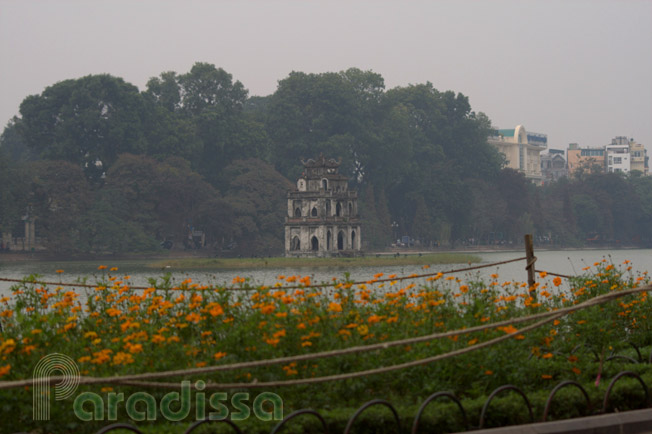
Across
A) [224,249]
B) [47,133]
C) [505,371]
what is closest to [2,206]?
[47,133]

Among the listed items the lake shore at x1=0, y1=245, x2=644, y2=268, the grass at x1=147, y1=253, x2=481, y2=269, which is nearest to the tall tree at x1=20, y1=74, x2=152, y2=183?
the lake shore at x1=0, y1=245, x2=644, y2=268

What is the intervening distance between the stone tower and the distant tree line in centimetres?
646

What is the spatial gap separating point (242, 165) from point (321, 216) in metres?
15.1

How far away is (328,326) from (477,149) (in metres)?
109

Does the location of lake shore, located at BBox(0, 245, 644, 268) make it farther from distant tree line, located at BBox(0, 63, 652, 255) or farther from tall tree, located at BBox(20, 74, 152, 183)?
tall tree, located at BBox(20, 74, 152, 183)

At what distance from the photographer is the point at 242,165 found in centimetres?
9188

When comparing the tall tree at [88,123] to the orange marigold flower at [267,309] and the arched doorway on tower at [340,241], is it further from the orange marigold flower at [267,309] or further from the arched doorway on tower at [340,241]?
the orange marigold flower at [267,309]

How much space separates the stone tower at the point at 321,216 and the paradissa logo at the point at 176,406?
2742 inches

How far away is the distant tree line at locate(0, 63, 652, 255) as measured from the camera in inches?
3142

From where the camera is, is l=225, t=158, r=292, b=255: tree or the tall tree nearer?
l=225, t=158, r=292, b=255: tree

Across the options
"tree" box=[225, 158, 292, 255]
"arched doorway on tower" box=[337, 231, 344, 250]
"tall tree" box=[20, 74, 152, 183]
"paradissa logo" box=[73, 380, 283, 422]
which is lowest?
"paradissa logo" box=[73, 380, 283, 422]

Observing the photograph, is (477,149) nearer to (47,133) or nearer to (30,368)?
(47,133)

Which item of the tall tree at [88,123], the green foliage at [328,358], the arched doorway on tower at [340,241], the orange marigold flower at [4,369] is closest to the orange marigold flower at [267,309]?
the green foliage at [328,358]

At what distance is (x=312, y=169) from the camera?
273ft
